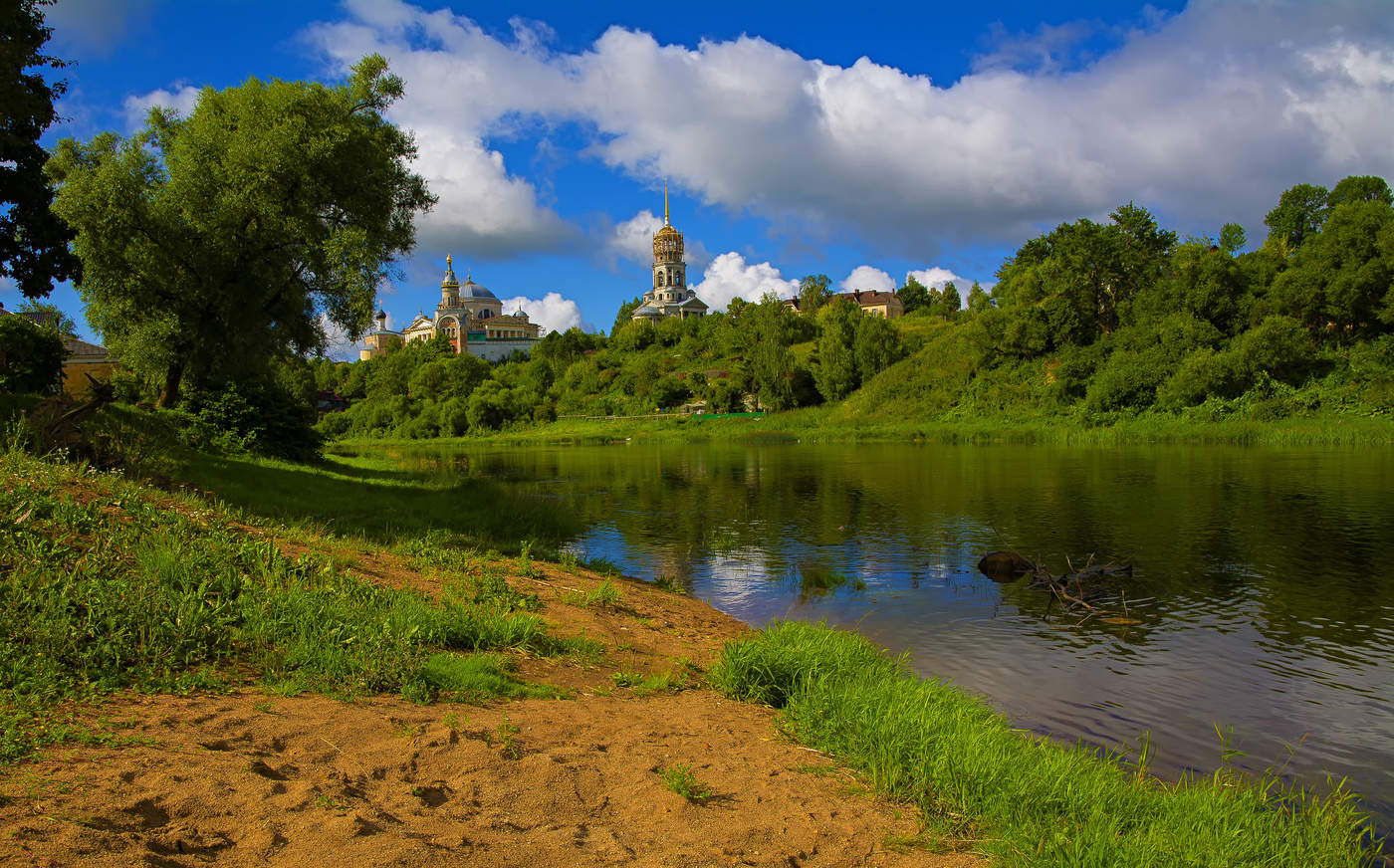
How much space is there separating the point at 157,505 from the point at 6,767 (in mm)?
6865

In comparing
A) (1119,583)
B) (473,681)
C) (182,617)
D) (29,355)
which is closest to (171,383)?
(29,355)

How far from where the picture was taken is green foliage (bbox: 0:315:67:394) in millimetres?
23789

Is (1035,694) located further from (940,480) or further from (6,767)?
(940,480)

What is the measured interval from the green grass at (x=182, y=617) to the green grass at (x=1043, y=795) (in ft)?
10.8

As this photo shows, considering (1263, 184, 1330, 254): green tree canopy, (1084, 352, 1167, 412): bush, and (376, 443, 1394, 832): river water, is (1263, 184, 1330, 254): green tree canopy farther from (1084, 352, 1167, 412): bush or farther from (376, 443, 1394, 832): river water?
(376, 443, 1394, 832): river water

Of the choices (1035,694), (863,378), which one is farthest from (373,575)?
(863,378)

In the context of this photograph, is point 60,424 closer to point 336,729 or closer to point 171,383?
point 336,729

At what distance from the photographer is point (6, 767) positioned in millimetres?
4539

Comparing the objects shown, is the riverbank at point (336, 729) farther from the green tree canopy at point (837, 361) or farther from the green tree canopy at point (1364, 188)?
the green tree canopy at point (1364, 188)

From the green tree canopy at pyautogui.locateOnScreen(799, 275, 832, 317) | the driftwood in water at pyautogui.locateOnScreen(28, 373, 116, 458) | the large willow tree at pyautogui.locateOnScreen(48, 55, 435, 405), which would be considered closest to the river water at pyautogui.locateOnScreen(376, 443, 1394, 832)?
the driftwood in water at pyautogui.locateOnScreen(28, 373, 116, 458)

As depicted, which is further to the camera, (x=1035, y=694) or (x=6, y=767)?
(x=1035, y=694)

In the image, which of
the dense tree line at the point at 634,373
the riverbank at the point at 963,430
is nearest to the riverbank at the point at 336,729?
the riverbank at the point at 963,430

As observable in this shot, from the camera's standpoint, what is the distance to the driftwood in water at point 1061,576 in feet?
45.7

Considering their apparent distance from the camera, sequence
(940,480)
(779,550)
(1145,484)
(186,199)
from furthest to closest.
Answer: (940,480) → (1145,484) → (186,199) → (779,550)
